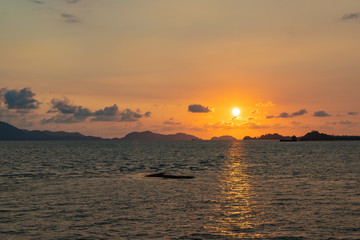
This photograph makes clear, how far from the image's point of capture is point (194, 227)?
95.5ft

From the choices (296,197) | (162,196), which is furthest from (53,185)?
(296,197)

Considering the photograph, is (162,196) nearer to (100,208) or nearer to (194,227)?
(100,208)

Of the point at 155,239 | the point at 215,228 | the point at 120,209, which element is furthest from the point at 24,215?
the point at 215,228

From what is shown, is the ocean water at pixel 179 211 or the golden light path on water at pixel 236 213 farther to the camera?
the golden light path on water at pixel 236 213

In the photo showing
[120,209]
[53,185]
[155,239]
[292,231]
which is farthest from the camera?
[53,185]

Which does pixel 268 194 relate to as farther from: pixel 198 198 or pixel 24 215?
pixel 24 215

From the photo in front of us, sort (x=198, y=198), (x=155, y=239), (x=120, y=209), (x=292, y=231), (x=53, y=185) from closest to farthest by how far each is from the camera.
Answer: (x=155, y=239), (x=292, y=231), (x=120, y=209), (x=198, y=198), (x=53, y=185)

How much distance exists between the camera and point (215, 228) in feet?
94.4

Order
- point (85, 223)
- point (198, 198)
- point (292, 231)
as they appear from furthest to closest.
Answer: point (198, 198)
point (85, 223)
point (292, 231)

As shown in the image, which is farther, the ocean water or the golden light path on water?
the golden light path on water

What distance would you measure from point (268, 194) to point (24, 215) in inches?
1164

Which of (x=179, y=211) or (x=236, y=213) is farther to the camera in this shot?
(x=179, y=211)

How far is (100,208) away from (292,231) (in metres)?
19.8

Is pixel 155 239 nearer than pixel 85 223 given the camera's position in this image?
Yes
